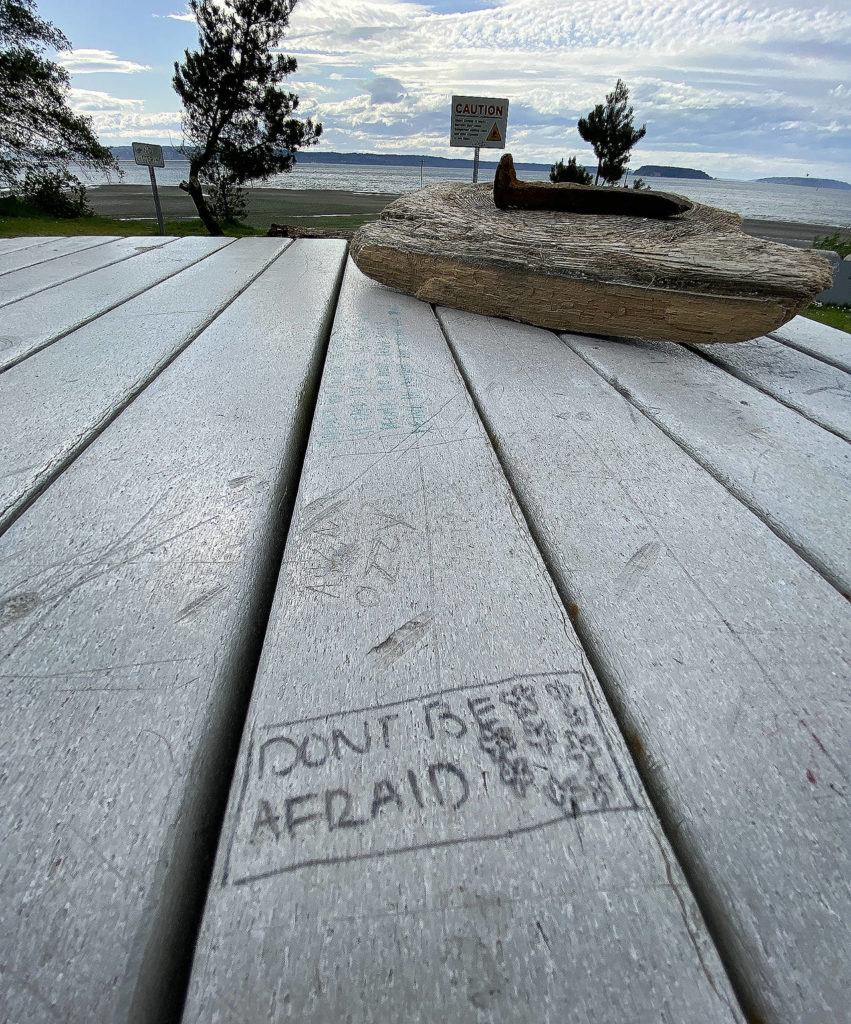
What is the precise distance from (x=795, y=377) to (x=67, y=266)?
178 centimetres

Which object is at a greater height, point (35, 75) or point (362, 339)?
point (35, 75)

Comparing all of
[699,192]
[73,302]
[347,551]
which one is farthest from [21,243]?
[699,192]

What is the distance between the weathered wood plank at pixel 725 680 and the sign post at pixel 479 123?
6049 mm

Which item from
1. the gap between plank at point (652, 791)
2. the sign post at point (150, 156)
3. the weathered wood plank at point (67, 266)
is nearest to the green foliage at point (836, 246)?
the weathered wood plank at point (67, 266)

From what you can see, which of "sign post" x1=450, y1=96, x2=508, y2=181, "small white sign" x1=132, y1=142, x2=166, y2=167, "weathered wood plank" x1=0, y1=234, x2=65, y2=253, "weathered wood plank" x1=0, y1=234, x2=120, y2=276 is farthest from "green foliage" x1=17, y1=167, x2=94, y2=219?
"weathered wood plank" x1=0, y1=234, x2=120, y2=276

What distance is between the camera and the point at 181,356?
3.04 feet

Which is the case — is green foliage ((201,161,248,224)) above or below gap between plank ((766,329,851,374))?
below

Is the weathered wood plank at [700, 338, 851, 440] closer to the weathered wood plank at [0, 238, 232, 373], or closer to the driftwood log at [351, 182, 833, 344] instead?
the driftwood log at [351, 182, 833, 344]

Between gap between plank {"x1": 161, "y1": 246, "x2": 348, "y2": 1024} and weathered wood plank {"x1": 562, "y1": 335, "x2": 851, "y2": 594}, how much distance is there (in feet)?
1.46

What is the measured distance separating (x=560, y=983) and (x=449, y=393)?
679 mm

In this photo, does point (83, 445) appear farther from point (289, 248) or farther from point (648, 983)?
point (289, 248)

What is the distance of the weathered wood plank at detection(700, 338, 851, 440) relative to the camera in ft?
2.69

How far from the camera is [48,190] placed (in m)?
10.8

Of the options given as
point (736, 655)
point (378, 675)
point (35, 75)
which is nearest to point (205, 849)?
point (378, 675)
